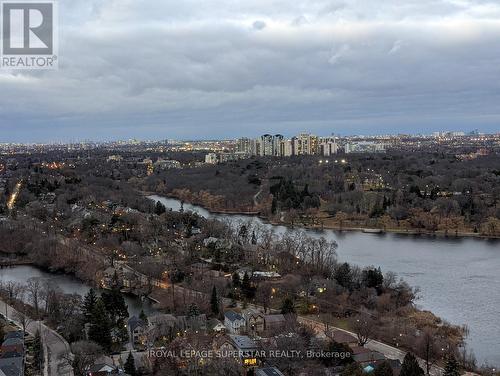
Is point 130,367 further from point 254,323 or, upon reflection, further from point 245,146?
point 245,146

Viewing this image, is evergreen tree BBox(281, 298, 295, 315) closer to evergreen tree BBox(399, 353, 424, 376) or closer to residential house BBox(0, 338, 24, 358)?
evergreen tree BBox(399, 353, 424, 376)

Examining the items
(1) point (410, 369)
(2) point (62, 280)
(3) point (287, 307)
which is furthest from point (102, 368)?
(2) point (62, 280)

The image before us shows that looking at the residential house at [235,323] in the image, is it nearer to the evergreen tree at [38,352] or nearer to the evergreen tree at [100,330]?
the evergreen tree at [100,330]

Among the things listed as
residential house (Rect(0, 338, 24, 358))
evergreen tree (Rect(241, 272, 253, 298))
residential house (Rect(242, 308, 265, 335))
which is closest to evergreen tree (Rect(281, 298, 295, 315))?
residential house (Rect(242, 308, 265, 335))

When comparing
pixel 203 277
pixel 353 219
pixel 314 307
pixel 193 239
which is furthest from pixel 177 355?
pixel 353 219

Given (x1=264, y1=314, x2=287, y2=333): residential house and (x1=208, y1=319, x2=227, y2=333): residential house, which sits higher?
(x1=264, y1=314, x2=287, y2=333): residential house

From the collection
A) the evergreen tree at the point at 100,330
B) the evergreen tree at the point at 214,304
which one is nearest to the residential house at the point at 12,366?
the evergreen tree at the point at 100,330
